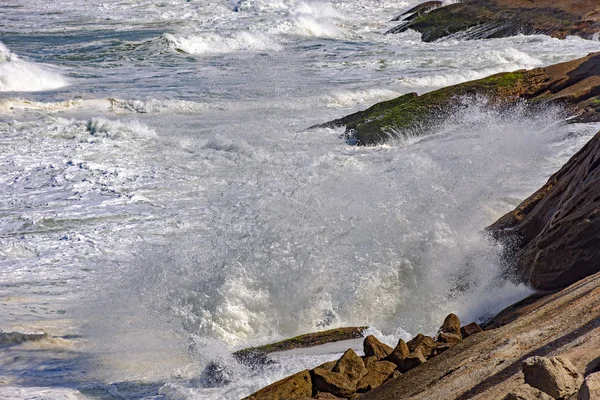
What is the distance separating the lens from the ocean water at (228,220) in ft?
23.9

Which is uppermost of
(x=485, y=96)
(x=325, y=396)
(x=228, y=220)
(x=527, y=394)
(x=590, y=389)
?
(x=590, y=389)

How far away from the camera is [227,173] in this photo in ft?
42.5

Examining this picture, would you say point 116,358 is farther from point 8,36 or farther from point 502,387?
point 8,36

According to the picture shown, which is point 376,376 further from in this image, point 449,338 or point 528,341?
point 528,341

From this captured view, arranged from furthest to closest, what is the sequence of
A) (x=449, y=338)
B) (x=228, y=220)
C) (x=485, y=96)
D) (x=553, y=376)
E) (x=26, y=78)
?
(x=26, y=78) → (x=485, y=96) → (x=228, y=220) → (x=449, y=338) → (x=553, y=376)

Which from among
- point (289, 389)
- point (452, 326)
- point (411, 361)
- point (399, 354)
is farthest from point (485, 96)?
point (289, 389)

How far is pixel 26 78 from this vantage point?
2123cm

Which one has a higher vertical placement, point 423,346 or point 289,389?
point 423,346

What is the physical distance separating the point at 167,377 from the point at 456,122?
8395 mm

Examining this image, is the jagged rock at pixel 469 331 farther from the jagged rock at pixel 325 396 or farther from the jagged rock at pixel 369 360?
the jagged rock at pixel 325 396

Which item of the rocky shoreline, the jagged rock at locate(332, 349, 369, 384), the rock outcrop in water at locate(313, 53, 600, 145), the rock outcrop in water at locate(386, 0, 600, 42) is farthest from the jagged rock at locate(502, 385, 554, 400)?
the rock outcrop in water at locate(386, 0, 600, 42)

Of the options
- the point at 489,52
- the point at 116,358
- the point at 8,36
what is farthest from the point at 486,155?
the point at 8,36

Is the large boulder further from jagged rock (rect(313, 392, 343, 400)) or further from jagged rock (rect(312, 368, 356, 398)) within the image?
jagged rock (rect(313, 392, 343, 400))

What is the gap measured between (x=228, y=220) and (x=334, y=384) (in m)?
5.36
